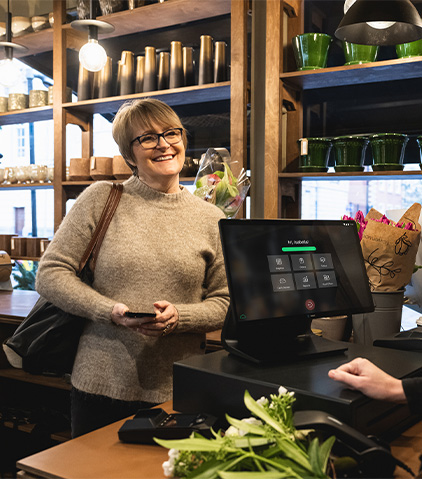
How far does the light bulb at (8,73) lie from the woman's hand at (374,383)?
10.3ft

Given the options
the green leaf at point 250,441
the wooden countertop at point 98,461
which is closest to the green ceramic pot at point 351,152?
the wooden countertop at point 98,461

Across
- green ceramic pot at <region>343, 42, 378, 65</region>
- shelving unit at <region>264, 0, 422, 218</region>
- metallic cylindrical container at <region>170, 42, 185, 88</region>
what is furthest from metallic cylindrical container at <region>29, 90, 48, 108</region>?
green ceramic pot at <region>343, 42, 378, 65</region>

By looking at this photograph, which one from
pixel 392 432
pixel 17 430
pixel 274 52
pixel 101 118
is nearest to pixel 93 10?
pixel 101 118

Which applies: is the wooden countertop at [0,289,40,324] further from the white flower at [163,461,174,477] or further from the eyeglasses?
the white flower at [163,461,174,477]

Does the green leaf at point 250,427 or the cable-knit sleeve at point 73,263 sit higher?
the cable-knit sleeve at point 73,263

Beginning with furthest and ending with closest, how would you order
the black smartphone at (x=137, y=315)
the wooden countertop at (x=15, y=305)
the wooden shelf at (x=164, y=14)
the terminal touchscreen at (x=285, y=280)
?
1. the wooden shelf at (x=164, y=14)
2. the wooden countertop at (x=15, y=305)
3. the black smartphone at (x=137, y=315)
4. the terminal touchscreen at (x=285, y=280)

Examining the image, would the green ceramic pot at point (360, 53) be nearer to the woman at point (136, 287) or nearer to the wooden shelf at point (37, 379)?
the woman at point (136, 287)

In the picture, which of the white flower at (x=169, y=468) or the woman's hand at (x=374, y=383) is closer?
the white flower at (x=169, y=468)

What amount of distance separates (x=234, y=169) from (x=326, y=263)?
5.63 feet

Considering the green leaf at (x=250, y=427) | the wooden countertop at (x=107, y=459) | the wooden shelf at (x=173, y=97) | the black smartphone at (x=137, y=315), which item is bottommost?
the wooden countertop at (x=107, y=459)

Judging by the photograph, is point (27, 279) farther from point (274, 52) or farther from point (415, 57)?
point (415, 57)

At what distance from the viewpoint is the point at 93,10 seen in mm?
3475

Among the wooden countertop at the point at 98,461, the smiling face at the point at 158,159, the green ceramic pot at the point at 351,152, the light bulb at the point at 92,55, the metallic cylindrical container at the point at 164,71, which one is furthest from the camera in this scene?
the metallic cylindrical container at the point at 164,71

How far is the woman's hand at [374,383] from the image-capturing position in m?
0.93
